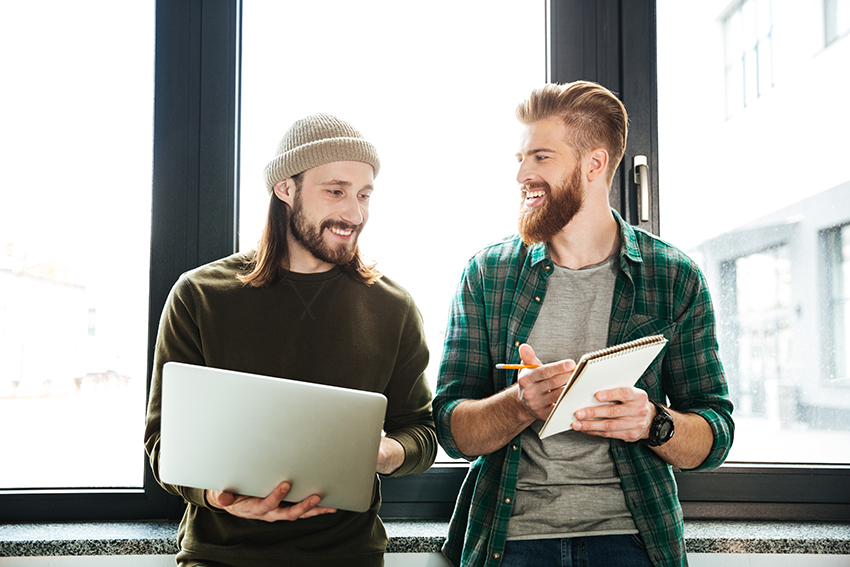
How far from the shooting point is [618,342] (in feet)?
4.60

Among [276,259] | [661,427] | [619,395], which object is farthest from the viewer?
[276,259]

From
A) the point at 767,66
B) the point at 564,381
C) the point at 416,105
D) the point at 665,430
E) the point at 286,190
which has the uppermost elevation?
the point at 767,66

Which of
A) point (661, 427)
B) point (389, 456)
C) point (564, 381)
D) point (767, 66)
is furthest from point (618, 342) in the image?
point (767, 66)

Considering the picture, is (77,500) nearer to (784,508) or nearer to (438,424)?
(438,424)

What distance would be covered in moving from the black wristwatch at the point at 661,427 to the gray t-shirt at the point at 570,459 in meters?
0.13

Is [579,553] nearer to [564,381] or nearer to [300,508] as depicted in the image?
[564,381]

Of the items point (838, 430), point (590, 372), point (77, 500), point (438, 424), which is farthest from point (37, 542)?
point (838, 430)

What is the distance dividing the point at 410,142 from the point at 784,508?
1.53 m

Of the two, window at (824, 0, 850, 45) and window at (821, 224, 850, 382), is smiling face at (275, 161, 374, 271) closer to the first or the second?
window at (821, 224, 850, 382)

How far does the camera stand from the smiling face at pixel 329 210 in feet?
4.71

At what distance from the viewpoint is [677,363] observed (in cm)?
143

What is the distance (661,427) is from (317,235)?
876mm

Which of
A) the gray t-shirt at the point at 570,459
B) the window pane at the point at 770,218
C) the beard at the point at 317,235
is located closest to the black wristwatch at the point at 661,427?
the gray t-shirt at the point at 570,459

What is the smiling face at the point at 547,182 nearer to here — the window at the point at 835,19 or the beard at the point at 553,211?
the beard at the point at 553,211
